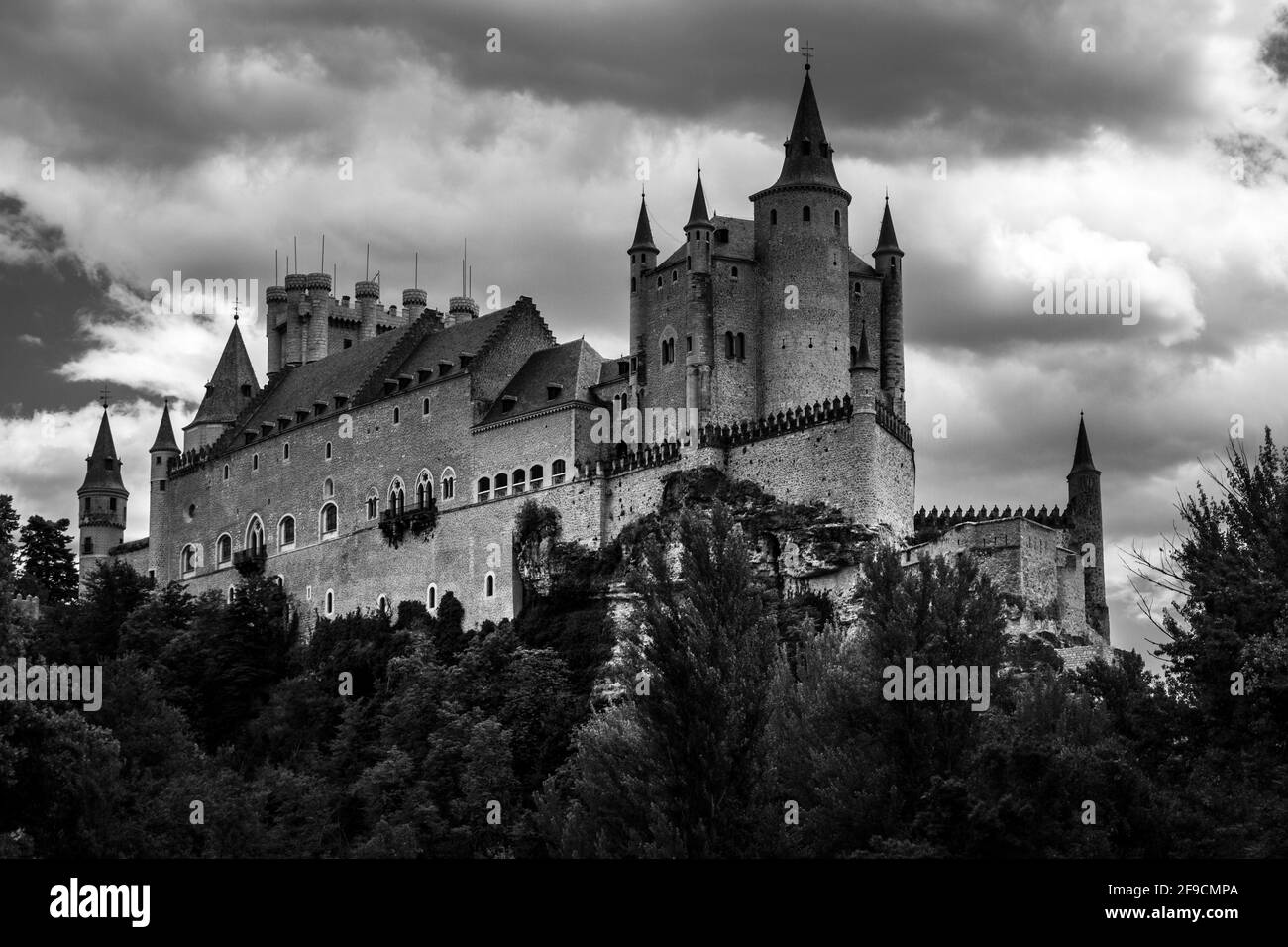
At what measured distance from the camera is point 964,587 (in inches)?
1927

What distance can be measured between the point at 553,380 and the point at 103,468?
4066 cm

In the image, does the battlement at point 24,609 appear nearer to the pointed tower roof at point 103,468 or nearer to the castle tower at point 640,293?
the castle tower at point 640,293

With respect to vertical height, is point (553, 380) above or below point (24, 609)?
above

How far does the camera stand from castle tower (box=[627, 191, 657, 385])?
259 feet

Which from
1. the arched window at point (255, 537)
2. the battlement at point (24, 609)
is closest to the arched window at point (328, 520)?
the arched window at point (255, 537)

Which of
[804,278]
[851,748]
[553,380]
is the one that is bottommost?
[851,748]

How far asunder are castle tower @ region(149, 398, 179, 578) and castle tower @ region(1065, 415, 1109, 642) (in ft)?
160

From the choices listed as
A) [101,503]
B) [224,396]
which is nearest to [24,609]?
[224,396]

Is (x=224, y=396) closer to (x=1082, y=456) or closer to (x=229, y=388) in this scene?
(x=229, y=388)

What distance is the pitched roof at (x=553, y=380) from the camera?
82375 millimetres

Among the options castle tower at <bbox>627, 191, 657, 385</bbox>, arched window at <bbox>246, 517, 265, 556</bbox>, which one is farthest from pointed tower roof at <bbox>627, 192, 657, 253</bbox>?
arched window at <bbox>246, 517, 265, 556</bbox>

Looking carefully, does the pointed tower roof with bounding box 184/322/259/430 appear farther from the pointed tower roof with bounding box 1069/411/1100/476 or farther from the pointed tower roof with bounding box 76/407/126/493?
the pointed tower roof with bounding box 1069/411/1100/476

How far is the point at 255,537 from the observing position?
9600 centimetres

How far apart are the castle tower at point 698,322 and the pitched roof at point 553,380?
6528 millimetres
